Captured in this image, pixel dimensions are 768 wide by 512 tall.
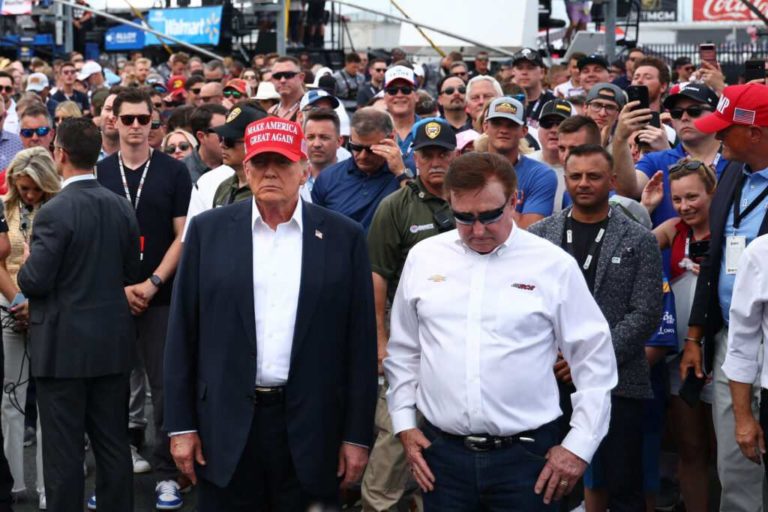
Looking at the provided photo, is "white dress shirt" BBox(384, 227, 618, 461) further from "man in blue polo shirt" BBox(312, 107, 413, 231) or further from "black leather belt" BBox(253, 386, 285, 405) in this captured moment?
"man in blue polo shirt" BBox(312, 107, 413, 231)

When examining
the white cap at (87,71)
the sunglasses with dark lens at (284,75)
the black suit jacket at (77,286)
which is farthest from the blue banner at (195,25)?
the black suit jacket at (77,286)

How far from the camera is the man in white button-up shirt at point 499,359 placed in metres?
4.33

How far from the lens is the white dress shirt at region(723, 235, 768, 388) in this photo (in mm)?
4828

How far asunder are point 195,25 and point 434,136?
22.9 metres

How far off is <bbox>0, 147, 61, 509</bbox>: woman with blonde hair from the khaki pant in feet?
6.66

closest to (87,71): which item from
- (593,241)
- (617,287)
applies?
(593,241)

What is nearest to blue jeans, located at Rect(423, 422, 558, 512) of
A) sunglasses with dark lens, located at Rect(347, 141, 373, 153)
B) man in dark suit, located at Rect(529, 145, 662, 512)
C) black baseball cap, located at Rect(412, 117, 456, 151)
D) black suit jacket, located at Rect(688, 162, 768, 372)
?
man in dark suit, located at Rect(529, 145, 662, 512)

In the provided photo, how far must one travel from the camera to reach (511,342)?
434 centimetres

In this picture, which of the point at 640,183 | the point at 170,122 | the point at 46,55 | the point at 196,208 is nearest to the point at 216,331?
the point at 196,208

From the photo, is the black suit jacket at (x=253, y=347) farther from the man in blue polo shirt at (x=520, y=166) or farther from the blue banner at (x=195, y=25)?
the blue banner at (x=195, y=25)

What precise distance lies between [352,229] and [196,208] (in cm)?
251

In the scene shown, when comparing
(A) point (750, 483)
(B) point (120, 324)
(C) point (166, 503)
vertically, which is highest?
(B) point (120, 324)

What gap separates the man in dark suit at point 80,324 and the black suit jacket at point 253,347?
1.60 m

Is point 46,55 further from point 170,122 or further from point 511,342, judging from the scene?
point 511,342
